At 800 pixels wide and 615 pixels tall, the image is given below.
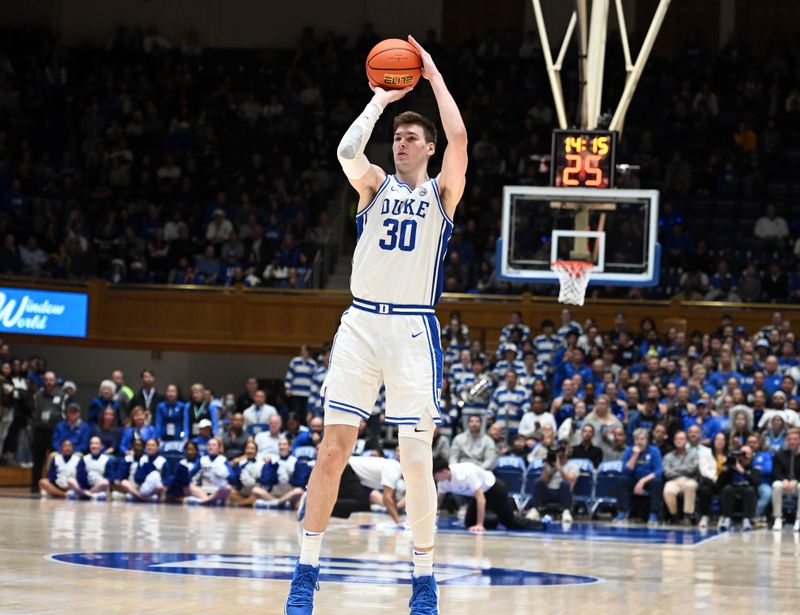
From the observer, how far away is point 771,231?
1129 inches

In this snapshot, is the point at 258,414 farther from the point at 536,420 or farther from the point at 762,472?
the point at 762,472

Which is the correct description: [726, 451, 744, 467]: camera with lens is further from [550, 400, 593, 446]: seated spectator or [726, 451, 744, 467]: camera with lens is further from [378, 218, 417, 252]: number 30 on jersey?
[378, 218, 417, 252]: number 30 on jersey

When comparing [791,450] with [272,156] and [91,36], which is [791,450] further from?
[91,36]

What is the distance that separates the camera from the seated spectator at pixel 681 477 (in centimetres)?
2005

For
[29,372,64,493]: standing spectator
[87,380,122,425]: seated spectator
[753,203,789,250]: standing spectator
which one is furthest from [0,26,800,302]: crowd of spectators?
[87,380,122,425]: seated spectator

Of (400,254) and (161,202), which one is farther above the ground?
(161,202)

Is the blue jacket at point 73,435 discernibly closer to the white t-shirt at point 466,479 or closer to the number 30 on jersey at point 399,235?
the white t-shirt at point 466,479

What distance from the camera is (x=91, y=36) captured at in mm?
36469

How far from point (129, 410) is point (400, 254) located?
17.8 meters

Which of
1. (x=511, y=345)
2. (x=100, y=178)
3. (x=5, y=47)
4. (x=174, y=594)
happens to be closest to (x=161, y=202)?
(x=100, y=178)

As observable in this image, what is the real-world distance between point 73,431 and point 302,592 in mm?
16939

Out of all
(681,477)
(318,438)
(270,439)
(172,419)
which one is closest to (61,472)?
(172,419)

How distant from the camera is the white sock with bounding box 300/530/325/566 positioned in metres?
6.79

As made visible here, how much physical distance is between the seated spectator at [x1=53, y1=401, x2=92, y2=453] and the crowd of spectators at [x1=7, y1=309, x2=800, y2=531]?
24 millimetres
